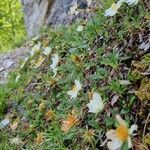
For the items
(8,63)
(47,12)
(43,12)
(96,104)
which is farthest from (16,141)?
(43,12)

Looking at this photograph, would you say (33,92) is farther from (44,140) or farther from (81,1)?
(81,1)

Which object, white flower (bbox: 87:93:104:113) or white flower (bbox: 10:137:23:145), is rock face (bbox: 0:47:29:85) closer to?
white flower (bbox: 10:137:23:145)

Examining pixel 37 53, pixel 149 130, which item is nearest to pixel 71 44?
pixel 37 53

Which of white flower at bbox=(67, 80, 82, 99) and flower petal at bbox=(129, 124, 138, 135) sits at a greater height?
flower petal at bbox=(129, 124, 138, 135)

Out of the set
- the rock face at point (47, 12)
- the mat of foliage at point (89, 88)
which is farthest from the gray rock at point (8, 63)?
the mat of foliage at point (89, 88)

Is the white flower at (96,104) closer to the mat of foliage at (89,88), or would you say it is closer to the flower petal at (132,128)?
the mat of foliage at (89,88)

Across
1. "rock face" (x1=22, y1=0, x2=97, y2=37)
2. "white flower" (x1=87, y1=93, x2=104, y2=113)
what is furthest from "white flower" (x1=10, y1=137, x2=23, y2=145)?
"rock face" (x1=22, y1=0, x2=97, y2=37)

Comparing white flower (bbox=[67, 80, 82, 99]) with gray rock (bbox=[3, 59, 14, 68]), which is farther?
gray rock (bbox=[3, 59, 14, 68])

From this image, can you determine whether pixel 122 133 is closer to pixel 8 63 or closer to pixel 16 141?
pixel 16 141

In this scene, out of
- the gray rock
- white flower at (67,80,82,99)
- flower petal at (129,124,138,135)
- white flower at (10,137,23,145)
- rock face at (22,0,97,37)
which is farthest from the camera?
the gray rock
